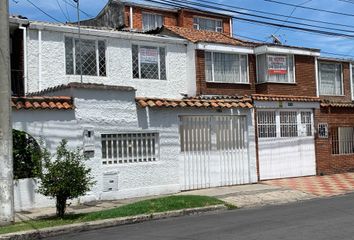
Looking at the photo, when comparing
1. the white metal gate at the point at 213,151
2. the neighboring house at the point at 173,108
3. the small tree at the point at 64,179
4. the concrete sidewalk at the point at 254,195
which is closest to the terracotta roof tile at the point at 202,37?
the neighboring house at the point at 173,108

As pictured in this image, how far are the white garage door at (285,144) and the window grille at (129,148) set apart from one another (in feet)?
14.7

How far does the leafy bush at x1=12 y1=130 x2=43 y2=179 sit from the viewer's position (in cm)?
1330

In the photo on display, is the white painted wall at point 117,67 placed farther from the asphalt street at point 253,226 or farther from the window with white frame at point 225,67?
the asphalt street at point 253,226

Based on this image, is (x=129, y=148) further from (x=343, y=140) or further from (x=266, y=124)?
(x=343, y=140)

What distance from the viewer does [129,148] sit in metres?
15.3

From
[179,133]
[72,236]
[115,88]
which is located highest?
[115,88]

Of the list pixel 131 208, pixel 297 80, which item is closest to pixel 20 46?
pixel 131 208

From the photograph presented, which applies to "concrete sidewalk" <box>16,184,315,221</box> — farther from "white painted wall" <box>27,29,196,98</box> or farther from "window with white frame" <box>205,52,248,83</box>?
"window with white frame" <box>205,52,248,83</box>

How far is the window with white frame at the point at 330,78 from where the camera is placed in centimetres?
2784

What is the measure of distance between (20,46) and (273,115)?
9195 mm

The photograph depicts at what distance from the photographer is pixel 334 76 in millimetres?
28484

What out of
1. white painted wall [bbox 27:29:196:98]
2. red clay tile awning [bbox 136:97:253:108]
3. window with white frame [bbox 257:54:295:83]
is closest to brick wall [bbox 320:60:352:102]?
window with white frame [bbox 257:54:295:83]

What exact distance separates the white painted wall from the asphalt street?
29.8 ft

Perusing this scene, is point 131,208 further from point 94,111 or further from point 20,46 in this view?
point 20,46
